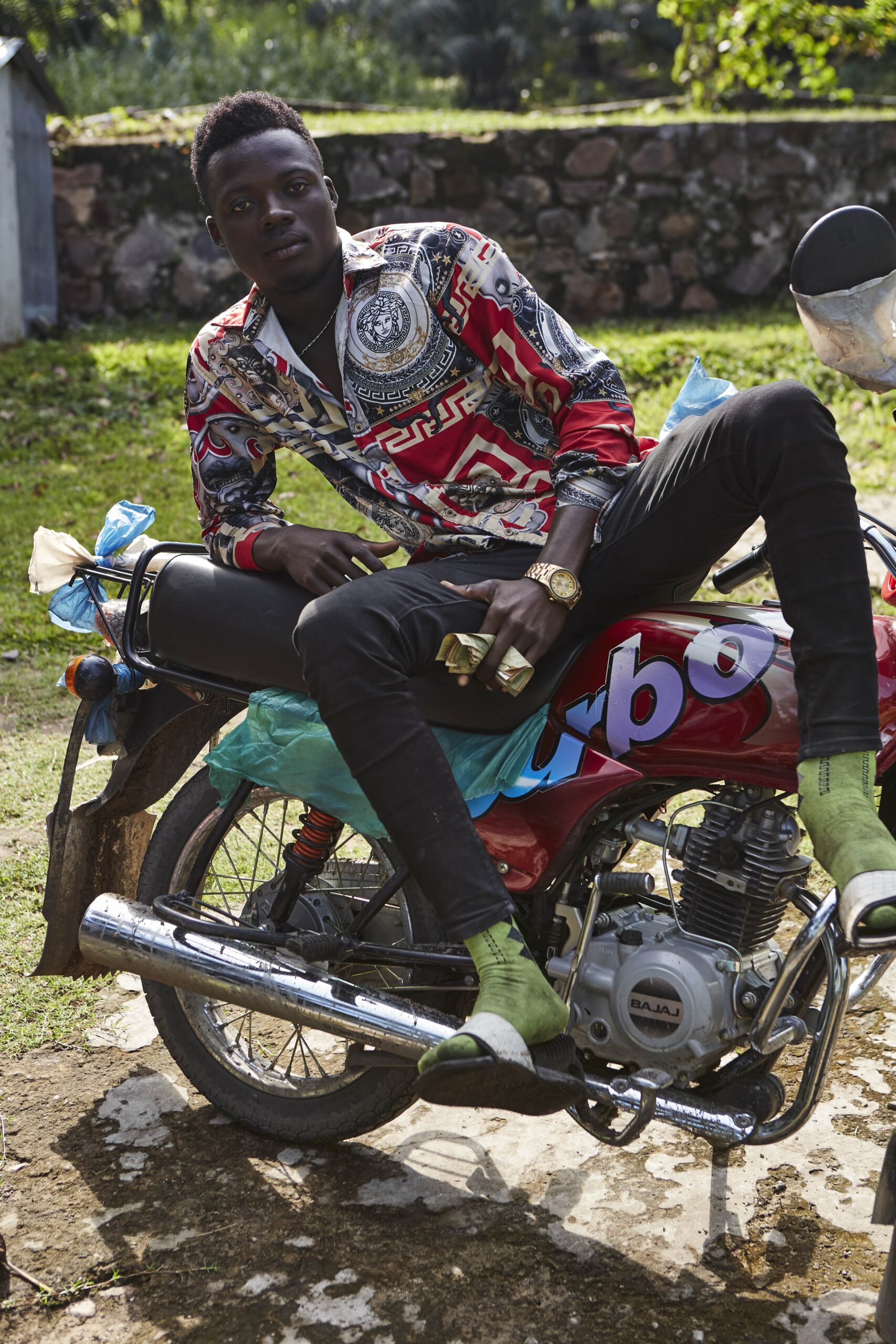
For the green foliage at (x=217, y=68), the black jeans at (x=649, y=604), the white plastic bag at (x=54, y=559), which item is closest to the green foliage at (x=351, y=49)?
the green foliage at (x=217, y=68)

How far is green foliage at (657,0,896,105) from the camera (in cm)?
1103

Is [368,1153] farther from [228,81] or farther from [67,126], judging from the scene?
[228,81]

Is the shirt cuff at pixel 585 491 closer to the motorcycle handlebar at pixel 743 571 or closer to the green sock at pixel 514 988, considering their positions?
the motorcycle handlebar at pixel 743 571

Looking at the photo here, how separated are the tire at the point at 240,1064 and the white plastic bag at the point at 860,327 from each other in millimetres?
1232

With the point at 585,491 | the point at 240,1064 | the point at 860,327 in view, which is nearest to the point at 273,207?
the point at 585,491

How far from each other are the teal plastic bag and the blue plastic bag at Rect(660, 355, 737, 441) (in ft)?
2.26

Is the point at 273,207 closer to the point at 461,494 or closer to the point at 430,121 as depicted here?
the point at 461,494

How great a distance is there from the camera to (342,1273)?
7.29 feet

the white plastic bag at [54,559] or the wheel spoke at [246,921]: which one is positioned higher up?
the white plastic bag at [54,559]

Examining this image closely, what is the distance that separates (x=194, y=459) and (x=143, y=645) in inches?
16.5

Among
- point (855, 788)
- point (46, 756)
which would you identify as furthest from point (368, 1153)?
point (46, 756)

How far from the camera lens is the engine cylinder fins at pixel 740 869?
6.89 feet

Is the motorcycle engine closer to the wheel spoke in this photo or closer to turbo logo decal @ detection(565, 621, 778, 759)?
turbo logo decal @ detection(565, 621, 778, 759)

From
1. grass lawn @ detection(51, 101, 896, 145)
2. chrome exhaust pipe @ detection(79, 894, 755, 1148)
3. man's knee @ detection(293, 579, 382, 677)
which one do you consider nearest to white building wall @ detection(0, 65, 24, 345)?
grass lawn @ detection(51, 101, 896, 145)
